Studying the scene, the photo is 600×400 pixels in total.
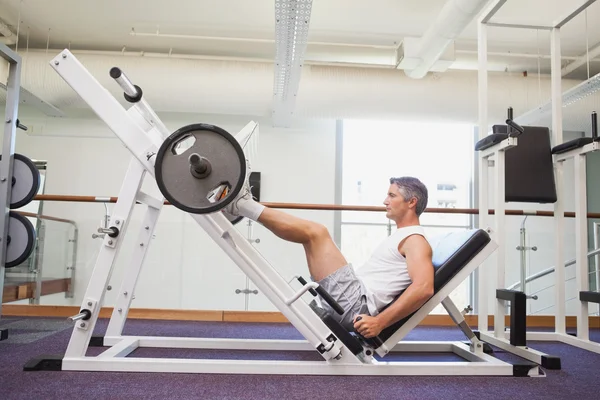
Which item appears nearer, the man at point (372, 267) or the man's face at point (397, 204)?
the man at point (372, 267)

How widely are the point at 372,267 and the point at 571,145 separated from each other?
1.51m

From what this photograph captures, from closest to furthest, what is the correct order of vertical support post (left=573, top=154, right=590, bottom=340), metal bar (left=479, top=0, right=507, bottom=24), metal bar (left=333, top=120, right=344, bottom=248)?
vertical support post (left=573, top=154, right=590, bottom=340) → metal bar (left=479, top=0, right=507, bottom=24) → metal bar (left=333, top=120, right=344, bottom=248)

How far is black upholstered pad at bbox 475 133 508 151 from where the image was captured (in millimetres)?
2586

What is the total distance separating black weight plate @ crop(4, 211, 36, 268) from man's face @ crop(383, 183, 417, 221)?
1.92m

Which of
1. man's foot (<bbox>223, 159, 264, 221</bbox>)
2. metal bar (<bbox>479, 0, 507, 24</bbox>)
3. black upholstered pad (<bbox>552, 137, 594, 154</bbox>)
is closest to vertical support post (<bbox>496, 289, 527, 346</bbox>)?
black upholstered pad (<bbox>552, 137, 594, 154</bbox>)

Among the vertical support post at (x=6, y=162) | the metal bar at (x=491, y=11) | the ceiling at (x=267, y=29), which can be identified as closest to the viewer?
the vertical support post at (x=6, y=162)

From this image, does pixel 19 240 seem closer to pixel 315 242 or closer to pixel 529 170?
pixel 315 242

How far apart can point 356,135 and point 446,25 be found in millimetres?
2361

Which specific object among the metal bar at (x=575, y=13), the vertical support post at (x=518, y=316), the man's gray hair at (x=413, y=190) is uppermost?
the metal bar at (x=575, y=13)

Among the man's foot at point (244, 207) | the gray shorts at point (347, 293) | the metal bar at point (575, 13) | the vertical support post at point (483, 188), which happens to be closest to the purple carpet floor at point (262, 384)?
the gray shorts at point (347, 293)

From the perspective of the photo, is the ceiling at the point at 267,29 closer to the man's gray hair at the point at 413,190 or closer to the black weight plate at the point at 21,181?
the black weight plate at the point at 21,181

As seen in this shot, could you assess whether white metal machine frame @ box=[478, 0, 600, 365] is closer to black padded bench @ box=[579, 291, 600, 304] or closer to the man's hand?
black padded bench @ box=[579, 291, 600, 304]

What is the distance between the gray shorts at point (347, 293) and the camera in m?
2.07

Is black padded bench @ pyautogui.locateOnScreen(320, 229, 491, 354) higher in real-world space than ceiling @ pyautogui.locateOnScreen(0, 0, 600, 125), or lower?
lower
